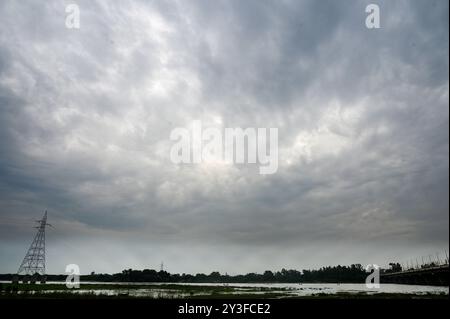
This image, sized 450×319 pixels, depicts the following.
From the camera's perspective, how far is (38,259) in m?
107

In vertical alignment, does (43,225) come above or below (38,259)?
above

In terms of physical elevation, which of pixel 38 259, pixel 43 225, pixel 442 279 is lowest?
pixel 442 279

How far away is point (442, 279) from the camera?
627ft
